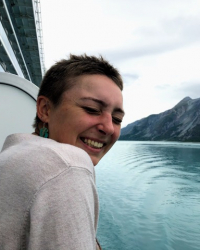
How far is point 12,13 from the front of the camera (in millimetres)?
12898

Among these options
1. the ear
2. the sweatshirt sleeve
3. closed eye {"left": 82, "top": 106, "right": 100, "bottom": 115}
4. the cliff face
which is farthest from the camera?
the cliff face

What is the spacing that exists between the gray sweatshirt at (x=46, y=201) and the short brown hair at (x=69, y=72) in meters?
0.46

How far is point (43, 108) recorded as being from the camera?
41.3 inches

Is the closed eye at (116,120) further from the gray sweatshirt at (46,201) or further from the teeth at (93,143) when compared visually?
the gray sweatshirt at (46,201)

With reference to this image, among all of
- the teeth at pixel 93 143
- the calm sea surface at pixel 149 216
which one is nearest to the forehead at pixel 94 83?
the teeth at pixel 93 143

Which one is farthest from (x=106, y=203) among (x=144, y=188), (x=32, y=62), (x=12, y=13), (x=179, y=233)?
(x=32, y=62)

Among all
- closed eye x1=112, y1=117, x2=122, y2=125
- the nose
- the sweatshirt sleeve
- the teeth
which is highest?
closed eye x1=112, y1=117, x2=122, y2=125

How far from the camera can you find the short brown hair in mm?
971

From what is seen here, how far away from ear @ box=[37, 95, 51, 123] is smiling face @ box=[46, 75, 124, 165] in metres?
0.03

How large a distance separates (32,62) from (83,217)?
17927 mm

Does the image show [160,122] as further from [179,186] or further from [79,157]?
[79,157]

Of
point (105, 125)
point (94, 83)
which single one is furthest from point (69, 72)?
point (105, 125)

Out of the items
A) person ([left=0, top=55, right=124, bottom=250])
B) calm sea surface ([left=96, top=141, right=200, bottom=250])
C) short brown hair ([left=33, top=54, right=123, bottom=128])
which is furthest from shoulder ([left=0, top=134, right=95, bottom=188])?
calm sea surface ([left=96, top=141, right=200, bottom=250])

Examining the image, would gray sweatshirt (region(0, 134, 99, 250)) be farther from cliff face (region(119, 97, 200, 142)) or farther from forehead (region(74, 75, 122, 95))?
cliff face (region(119, 97, 200, 142))
